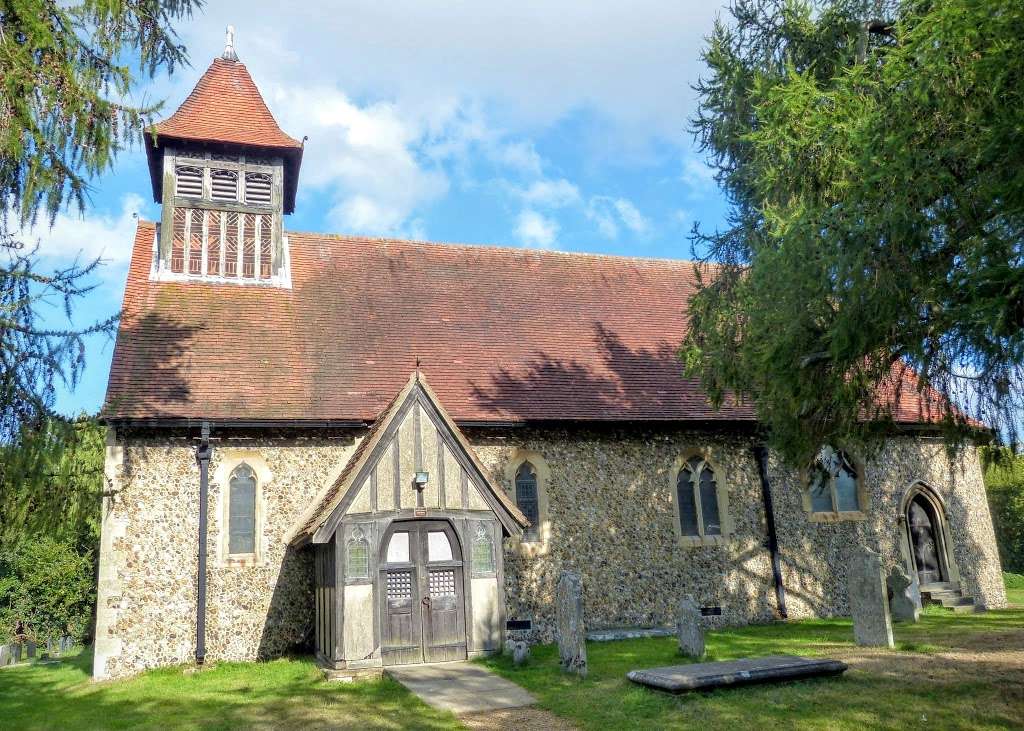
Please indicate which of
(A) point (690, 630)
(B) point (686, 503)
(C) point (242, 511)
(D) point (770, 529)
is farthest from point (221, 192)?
(D) point (770, 529)

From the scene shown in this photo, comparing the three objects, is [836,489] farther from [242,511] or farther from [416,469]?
[242,511]

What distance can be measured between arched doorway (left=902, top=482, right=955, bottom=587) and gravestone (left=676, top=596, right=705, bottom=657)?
27.1 ft

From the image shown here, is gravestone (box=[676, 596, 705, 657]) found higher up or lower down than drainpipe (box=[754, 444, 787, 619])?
lower down

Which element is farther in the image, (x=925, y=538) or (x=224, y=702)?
(x=925, y=538)

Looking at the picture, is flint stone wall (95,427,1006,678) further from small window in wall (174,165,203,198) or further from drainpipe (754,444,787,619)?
small window in wall (174,165,203,198)

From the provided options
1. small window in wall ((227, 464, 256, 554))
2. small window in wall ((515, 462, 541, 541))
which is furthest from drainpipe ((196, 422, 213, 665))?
small window in wall ((515, 462, 541, 541))

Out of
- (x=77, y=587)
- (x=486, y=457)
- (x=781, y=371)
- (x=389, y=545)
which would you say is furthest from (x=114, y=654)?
(x=77, y=587)

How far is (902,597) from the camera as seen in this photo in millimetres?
14062

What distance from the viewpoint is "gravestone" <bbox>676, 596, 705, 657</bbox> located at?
34.7ft

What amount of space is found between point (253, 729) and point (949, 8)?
10.2 m

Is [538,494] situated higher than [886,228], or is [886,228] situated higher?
[886,228]

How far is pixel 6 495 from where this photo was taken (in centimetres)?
721

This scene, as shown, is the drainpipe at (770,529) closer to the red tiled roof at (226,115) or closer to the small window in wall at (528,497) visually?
the small window in wall at (528,497)

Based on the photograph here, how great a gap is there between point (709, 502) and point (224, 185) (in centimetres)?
1219
